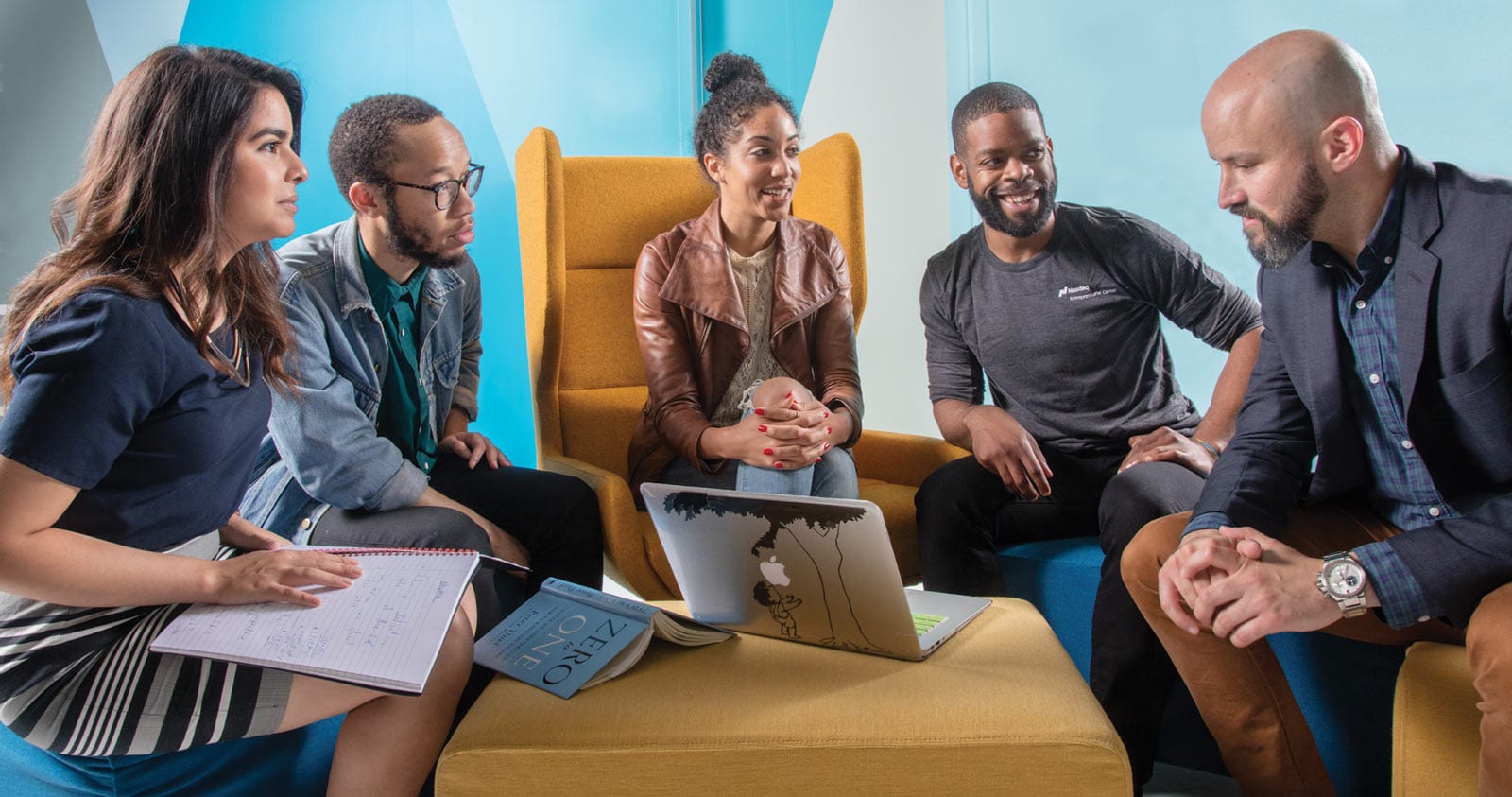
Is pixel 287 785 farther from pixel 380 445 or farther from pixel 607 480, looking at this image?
pixel 607 480

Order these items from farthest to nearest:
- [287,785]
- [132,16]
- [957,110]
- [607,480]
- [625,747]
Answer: [132,16] < [957,110] < [607,480] < [287,785] < [625,747]

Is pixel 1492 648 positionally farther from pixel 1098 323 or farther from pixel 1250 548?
pixel 1098 323

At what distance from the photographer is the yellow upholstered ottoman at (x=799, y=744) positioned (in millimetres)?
1192

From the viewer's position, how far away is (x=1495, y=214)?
4.50 feet

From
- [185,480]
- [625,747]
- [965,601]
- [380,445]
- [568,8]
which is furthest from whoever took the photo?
[568,8]

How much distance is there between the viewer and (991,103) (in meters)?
2.30

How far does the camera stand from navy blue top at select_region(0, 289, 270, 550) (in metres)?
1.14

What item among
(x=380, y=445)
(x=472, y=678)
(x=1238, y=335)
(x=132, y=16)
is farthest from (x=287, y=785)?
(x=132, y=16)

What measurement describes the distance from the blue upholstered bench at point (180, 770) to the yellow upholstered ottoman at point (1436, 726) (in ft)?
4.55

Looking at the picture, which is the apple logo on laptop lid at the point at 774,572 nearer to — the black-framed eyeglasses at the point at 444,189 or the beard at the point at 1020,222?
the black-framed eyeglasses at the point at 444,189

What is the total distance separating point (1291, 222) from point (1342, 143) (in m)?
0.12

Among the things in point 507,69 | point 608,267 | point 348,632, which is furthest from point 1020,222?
point 507,69

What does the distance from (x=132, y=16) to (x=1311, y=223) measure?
294 centimetres

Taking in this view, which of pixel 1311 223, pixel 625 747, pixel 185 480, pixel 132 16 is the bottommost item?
pixel 625 747
